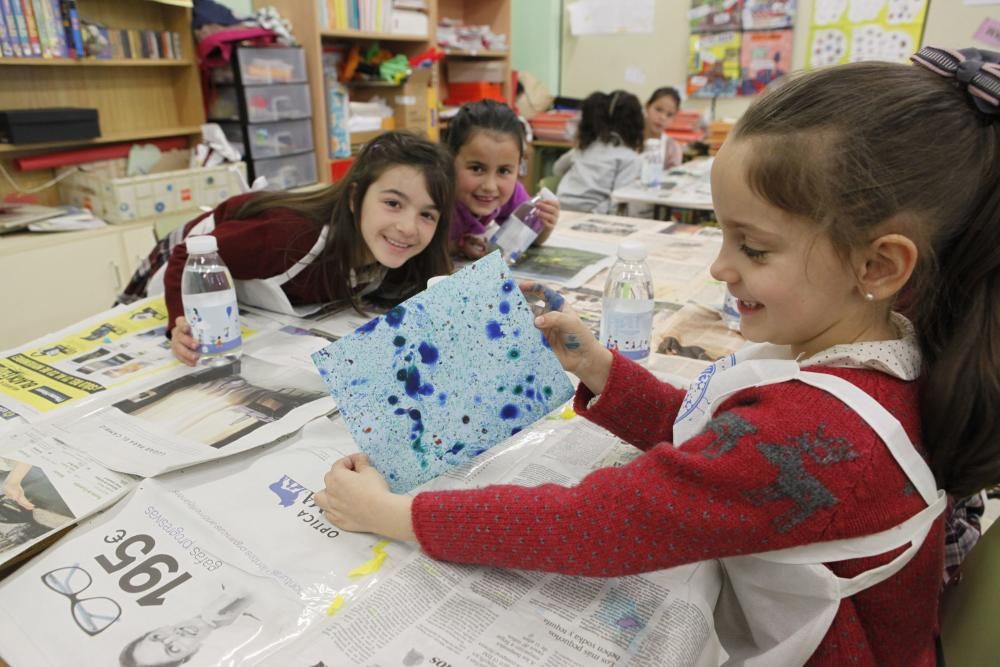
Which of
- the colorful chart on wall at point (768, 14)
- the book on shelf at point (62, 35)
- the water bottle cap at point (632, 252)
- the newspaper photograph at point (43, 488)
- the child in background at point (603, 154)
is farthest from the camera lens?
the colorful chart on wall at point (768, 14)

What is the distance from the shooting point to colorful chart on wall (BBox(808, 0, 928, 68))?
356cm

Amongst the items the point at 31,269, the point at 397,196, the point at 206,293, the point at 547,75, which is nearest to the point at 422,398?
the point at 206,293

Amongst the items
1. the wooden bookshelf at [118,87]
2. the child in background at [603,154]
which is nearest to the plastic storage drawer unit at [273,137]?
the wooden bookshelf at [118,87]

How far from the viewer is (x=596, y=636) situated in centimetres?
51

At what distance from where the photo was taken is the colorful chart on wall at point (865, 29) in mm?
3564

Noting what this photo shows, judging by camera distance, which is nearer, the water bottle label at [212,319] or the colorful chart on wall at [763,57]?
the water bottle label at [212,319]

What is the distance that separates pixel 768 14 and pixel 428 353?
13.3ft

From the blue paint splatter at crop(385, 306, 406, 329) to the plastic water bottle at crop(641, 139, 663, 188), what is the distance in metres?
2.18

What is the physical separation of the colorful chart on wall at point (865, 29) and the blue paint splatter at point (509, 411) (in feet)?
12.0

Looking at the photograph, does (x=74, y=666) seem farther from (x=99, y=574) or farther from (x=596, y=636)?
(x=596, y=636)

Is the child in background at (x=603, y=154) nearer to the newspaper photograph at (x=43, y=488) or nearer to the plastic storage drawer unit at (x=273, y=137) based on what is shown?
the plastic storage drawer unit at (x=273, y=137)

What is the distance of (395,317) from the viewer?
2.24 ft

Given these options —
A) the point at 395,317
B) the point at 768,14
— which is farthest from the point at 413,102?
the point at 395,317

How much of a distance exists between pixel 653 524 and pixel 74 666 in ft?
1.46
